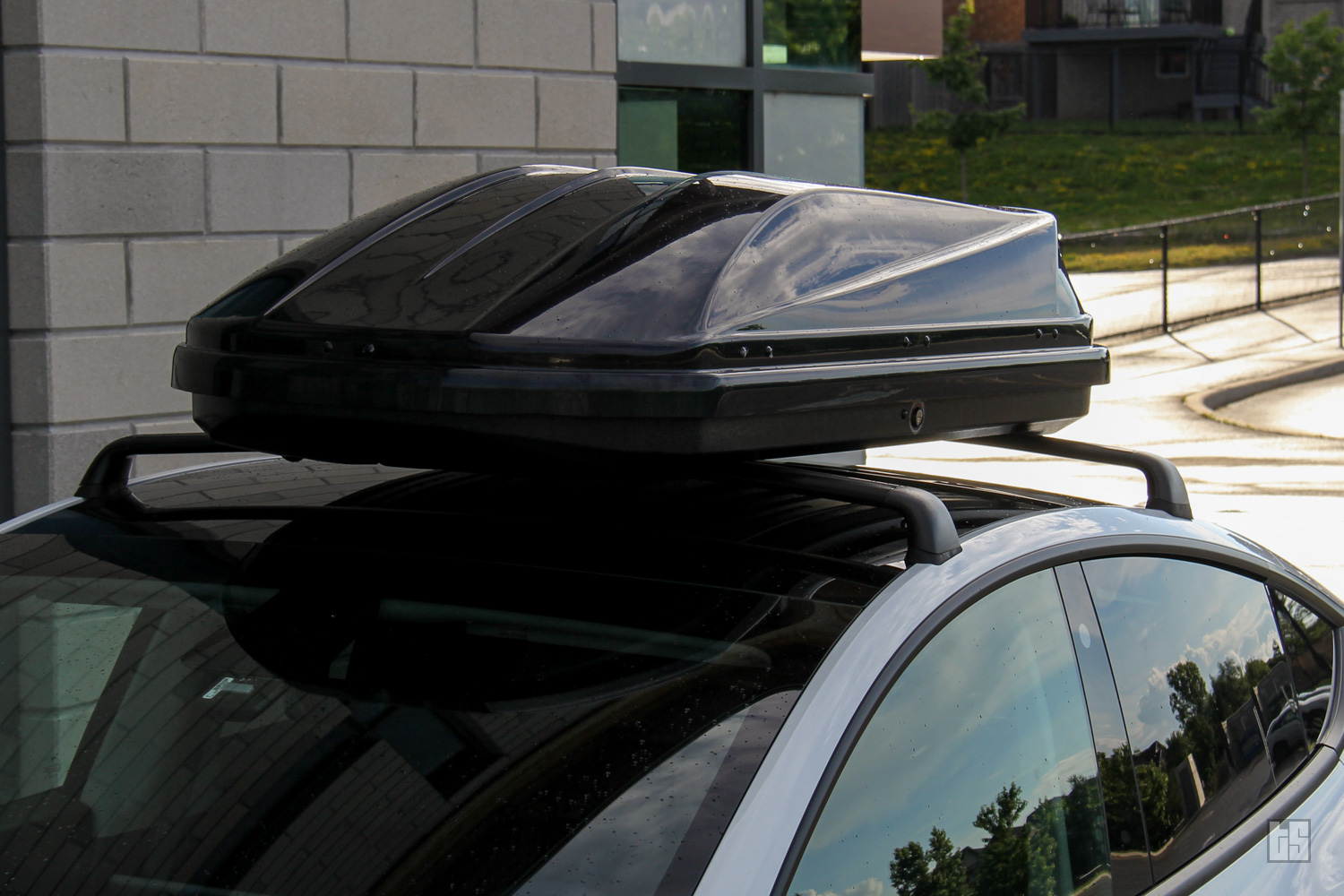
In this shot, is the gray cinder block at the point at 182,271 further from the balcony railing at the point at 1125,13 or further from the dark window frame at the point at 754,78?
the balcony railing at the point at 1125,13

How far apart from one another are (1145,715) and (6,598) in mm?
1816

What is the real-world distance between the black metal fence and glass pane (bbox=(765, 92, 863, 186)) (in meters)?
11.0

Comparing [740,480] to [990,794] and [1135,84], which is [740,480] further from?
[1135,84]

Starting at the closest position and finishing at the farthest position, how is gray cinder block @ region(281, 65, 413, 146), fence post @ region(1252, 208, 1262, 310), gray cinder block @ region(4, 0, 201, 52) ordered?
gray cinder block @ region(4, 0, 201, 52), gray cinder block @ region(281, 65, 413, 146), fence post @ region(1252, 208, 1262, 310)

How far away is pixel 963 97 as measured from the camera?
37125 millimetres

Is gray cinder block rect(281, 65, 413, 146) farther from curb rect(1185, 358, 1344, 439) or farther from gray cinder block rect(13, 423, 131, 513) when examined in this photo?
curb rect(1185, 358, 1344, 439)

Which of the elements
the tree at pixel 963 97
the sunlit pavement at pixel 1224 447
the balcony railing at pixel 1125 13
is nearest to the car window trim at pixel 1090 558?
the sunlit pavement at pixel 1224 447

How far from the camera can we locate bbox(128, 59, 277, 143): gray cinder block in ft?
19.3

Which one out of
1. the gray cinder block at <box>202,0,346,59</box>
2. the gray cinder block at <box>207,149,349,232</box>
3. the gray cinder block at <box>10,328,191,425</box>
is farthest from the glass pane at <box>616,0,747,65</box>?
the gray cinder block at <box>10,328,191,425</box>

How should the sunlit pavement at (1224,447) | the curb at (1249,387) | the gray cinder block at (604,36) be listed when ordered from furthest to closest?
the curb at (1249,387) < the sunlit pavement at (1224,447) < the gray cinder block at (604,36)

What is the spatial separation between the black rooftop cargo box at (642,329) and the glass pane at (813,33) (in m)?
7.29

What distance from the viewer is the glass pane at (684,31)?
8.55 meters

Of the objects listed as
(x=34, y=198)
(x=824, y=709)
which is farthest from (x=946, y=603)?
(x=34, y=198)

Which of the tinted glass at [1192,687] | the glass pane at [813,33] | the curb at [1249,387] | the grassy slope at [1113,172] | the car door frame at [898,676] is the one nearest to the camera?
the car door frame at [898,676]
